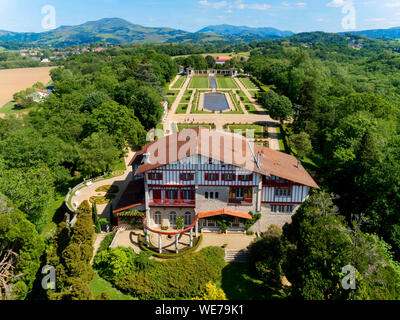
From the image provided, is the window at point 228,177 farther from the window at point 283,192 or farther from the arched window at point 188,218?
the arched window at point 188,218

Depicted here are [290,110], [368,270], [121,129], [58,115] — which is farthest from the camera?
[290,110]

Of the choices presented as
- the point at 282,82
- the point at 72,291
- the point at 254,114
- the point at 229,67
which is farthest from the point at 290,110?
the point at 229,67

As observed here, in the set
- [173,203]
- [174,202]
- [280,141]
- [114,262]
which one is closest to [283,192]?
[174,202]

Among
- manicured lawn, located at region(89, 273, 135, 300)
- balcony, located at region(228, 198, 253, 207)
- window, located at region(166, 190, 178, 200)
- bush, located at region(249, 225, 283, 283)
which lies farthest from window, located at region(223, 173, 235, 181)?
manicured lawn, located at region(89, 273, 135, 300)

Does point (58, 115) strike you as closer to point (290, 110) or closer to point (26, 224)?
point (26, 224)

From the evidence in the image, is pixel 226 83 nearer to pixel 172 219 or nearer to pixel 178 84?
pixel 178 84

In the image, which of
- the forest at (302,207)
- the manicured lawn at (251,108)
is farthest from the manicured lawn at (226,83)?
the forest at (302,207)

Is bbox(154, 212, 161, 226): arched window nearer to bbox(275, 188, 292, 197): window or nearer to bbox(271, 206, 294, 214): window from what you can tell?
bbox(271, 206, 294, 214): window
